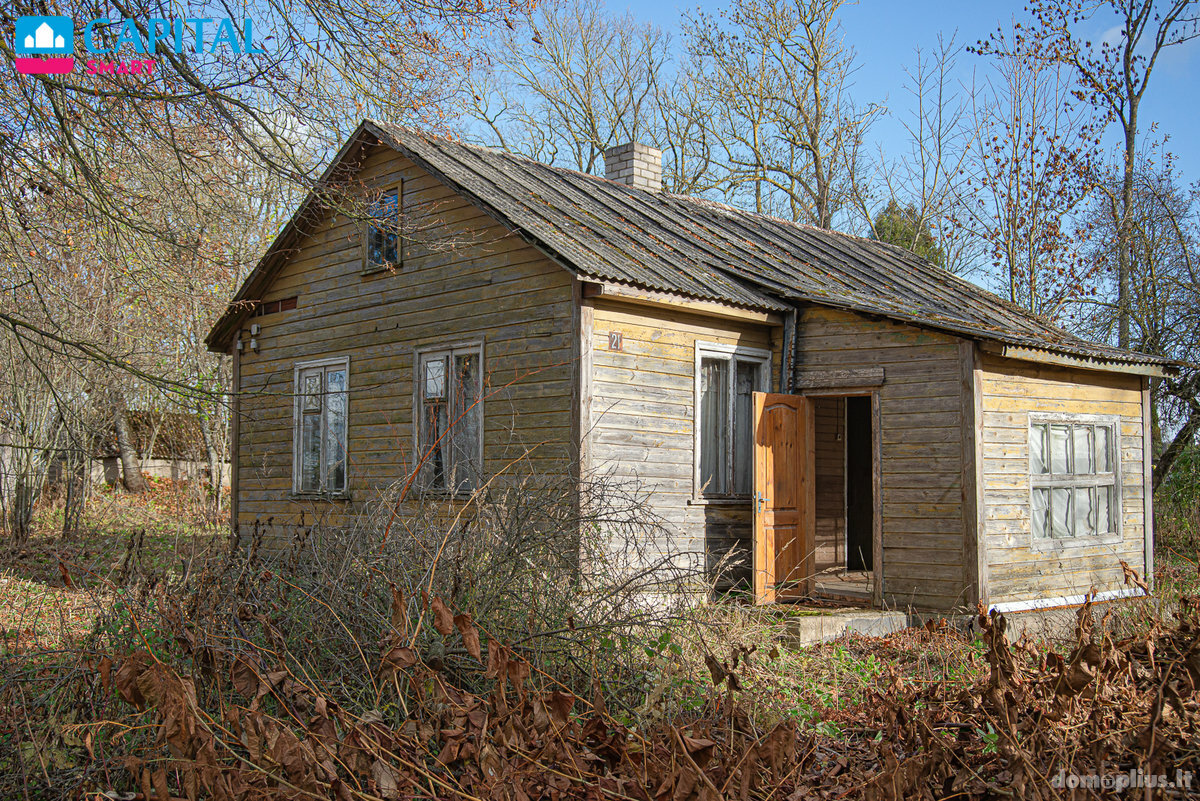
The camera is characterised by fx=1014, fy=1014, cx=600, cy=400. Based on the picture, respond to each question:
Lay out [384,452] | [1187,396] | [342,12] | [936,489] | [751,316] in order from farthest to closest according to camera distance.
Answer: [1187,396] < [384,452] < [751,316] < [936,489] < [342,12]

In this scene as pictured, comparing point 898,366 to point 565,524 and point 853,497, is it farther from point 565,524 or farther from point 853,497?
point 565,524

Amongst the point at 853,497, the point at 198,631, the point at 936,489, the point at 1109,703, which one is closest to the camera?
the point at 1109,703

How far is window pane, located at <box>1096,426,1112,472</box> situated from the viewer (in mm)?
12250

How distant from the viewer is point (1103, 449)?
12.3m

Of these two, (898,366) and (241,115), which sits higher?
(241,115)

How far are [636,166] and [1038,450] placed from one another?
7.88 m

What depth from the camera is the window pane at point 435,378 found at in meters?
12.1

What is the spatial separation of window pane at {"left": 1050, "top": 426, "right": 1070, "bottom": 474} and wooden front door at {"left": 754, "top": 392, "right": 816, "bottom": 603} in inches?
108

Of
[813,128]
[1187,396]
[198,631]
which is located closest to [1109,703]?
[198,631]

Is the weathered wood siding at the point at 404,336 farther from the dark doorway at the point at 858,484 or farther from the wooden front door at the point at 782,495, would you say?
the dark doorway at the point at 858,484

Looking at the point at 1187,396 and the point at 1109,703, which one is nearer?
the point at 1109,703

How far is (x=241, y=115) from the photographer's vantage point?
8.19 meters

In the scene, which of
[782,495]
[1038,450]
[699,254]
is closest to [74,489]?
[699,254]

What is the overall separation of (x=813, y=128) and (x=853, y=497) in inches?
633
